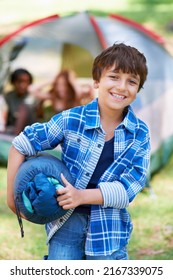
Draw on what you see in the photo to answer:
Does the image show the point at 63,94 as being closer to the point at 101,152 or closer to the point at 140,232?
the point at 140,232

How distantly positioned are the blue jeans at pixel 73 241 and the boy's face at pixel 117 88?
38cm

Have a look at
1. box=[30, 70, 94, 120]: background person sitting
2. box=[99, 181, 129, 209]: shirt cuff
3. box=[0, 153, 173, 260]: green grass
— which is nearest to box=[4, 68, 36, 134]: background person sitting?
box=[30, 70, 94, 120]: background person sitting

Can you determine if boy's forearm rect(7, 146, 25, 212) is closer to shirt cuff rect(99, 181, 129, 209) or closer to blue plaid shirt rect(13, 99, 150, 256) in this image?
blue plaid shirt rect(13, 99, 150, 256)

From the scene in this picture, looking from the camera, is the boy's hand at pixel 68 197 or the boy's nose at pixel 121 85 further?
the boy's nose at pixel 121 85

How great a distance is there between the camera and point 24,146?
2.07 meters

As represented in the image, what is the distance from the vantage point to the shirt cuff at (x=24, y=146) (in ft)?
6.80

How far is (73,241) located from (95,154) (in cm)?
30

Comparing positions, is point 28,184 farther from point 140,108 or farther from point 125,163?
point 140,108

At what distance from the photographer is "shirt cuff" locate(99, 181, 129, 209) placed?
6.61ft

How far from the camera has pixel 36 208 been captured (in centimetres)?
197

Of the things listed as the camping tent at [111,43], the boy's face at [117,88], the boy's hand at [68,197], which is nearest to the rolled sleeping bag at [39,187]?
the boy's hand at [68,197]

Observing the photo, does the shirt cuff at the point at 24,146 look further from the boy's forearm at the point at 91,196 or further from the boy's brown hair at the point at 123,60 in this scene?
the boy's brown hair at the point at 123,60

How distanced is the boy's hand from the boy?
8 cm

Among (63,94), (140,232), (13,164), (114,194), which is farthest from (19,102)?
(114,194)
